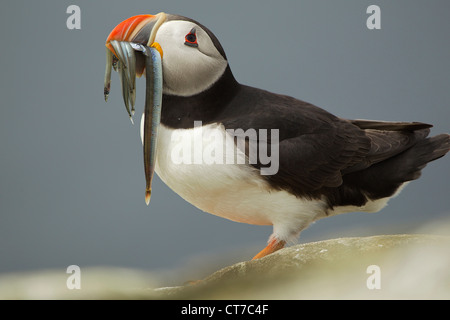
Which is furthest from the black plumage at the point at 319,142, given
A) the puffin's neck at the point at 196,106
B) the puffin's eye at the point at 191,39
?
the puffin's eye at the point at 191,39

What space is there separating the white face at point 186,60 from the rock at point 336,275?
63 cm

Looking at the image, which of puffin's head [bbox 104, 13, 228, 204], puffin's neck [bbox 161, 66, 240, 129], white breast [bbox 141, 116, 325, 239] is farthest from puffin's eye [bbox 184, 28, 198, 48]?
white breast [bbox 141, 116, 325, 239]

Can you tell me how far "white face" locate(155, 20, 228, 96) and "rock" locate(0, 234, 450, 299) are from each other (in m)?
0.63

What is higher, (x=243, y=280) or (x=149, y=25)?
(x=149, y=25)

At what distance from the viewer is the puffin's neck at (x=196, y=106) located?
250cm

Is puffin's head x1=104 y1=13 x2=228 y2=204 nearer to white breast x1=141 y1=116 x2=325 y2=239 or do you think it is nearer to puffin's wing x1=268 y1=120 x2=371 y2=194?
white breast x1=141 y1=116 x2=325 y2=239

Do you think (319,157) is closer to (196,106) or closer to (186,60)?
(196,106)

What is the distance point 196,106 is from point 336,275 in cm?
74

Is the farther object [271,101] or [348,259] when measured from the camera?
[271,101]

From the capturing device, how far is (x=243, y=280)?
2.31 m

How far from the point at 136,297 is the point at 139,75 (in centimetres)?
76

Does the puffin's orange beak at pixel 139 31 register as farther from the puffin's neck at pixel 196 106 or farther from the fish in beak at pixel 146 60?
the puffin's neck at pixel 196 106
